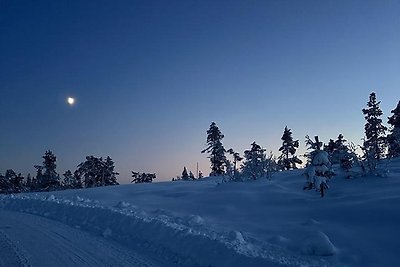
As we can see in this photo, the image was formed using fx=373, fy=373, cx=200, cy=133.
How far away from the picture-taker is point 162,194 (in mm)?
22344

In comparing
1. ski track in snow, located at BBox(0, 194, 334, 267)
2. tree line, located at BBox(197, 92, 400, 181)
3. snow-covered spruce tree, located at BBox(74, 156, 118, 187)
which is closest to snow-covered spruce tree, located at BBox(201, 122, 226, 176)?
tree line, located at BBox(197, 92, 400, 181)

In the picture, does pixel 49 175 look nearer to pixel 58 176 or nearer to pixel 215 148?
pixel 58 176

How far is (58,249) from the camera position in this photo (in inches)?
387

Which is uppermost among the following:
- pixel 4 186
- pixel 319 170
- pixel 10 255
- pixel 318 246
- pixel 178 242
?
pixel 4 186

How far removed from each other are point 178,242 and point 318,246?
11.7ft

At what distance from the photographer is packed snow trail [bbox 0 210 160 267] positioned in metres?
8.54

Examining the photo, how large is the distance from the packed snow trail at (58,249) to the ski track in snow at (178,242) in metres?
0.07

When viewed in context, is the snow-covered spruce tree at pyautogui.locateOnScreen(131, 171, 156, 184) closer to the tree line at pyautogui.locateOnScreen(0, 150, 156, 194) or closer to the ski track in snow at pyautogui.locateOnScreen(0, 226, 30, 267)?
the tree line at pyautogui.locateOnScreen(0, 150, 156, 194)

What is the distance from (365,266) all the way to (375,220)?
3742 millimetres

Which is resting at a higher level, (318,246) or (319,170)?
(319,170)

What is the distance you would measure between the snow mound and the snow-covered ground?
0.07 ft

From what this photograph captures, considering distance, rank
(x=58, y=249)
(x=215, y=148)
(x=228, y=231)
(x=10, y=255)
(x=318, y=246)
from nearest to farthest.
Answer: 1. (x=318, y=246)
2. (x=10, y=255)
3. (x=58, y=249)
4. (x=228, y=231)
5. (x=215, y=148)

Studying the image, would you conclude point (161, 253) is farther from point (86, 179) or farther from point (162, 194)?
point (86, 179)

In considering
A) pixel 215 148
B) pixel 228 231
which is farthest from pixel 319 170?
pixel 215 148
